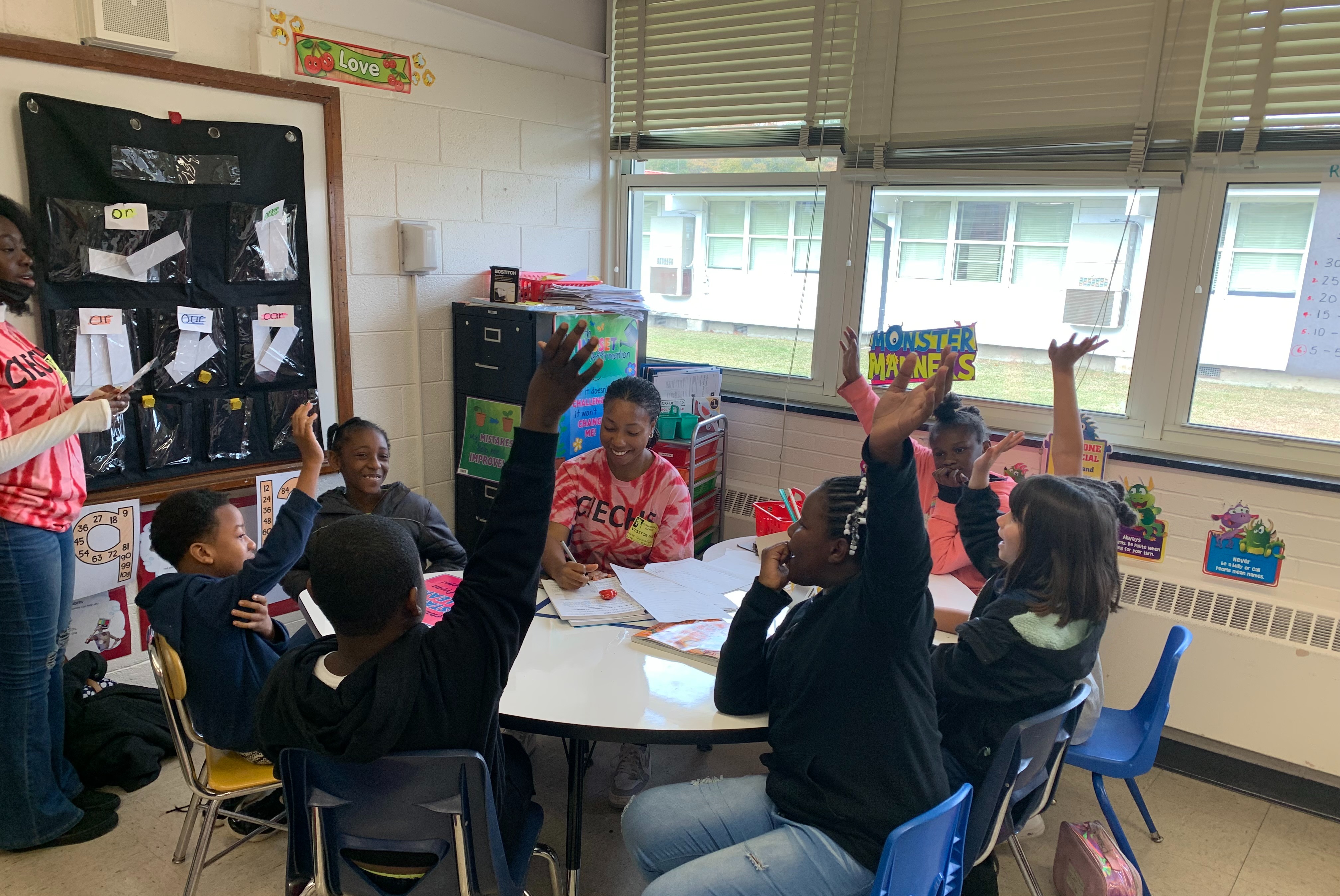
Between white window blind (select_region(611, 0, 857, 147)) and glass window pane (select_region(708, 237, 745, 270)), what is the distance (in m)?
0.51

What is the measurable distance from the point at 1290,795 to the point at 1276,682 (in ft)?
1.34

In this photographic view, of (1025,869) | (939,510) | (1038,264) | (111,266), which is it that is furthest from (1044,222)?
(111,266)

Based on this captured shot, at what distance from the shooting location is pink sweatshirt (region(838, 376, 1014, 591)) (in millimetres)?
2621

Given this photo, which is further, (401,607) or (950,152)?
(950,152)

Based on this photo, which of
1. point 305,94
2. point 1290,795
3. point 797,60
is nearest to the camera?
point 1290,795

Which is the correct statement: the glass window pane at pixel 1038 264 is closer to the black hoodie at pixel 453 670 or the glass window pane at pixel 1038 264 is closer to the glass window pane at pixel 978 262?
the glass window pane at pixel 978 262

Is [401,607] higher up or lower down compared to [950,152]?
lower down

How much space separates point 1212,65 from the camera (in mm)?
2848

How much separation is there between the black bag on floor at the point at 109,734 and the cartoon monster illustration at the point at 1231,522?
3.44 m

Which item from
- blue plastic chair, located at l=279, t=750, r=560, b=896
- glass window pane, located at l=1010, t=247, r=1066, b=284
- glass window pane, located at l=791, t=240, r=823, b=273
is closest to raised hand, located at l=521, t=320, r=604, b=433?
blue plastic chair, located at l=279, t=750, r=560, b=896

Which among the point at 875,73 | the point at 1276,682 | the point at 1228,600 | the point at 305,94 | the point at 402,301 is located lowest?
the point at 1276,682

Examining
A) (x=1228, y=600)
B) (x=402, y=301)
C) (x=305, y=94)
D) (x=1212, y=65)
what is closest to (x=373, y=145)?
(x=305, y=94)

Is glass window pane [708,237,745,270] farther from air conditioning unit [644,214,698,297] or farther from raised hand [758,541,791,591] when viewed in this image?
raised hand [758,541,791,591]

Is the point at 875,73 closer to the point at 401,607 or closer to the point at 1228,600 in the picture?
the point at 1228,600
